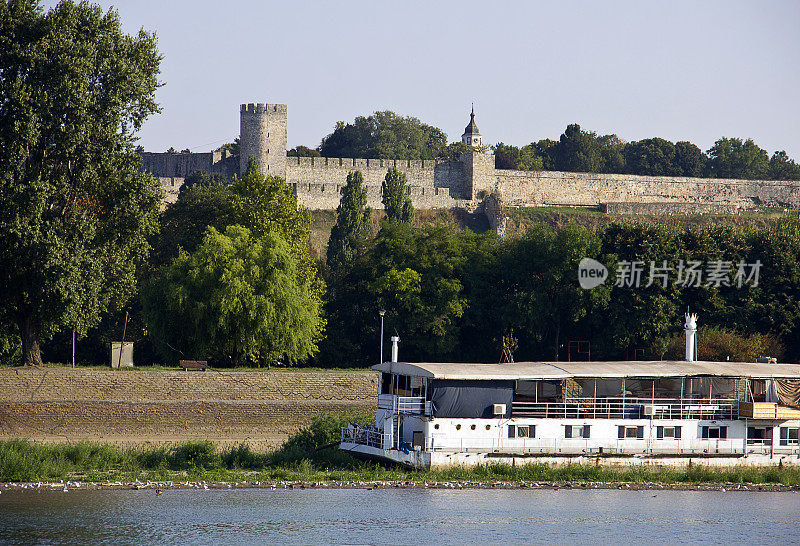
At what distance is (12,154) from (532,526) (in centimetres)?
2021

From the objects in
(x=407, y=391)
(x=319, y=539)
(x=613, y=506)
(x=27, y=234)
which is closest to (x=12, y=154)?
(x=27, y=234)

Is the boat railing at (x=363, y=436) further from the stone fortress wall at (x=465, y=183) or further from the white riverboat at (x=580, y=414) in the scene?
the stone fortress wall at (x=465, y=183)

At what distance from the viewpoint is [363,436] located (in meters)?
33.9

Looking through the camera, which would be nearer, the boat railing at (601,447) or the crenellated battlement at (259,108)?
the boat railing at (601,447)

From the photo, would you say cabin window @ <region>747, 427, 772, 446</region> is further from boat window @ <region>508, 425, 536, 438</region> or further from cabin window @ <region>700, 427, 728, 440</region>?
boat window @ <region>508, 425, 536, 438</region>

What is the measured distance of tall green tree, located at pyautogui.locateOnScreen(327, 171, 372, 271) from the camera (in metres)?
64.2

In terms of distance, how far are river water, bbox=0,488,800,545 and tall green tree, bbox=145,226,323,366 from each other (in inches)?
567

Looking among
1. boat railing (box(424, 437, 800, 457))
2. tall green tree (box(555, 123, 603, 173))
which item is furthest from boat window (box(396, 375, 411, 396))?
tall green tree (box(555, 123, 603, 173))

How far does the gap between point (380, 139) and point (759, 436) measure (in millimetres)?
87799

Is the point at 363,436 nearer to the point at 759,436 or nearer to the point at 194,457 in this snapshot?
the point at 194,457

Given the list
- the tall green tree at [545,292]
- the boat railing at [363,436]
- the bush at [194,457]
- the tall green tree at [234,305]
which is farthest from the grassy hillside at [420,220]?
the boat railing at [363,436]

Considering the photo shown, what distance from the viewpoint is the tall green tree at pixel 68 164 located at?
122 ft

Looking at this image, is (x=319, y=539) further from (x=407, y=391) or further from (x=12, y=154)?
(x=12, y=154)

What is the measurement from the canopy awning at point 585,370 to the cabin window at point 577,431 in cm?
164
